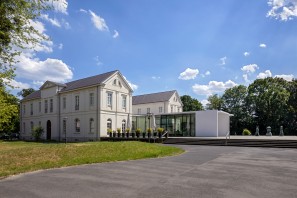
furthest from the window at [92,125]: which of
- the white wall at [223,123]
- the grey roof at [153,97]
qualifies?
the grey roof at [153,97]

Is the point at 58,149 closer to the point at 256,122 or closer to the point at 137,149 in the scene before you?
the point at 137,149

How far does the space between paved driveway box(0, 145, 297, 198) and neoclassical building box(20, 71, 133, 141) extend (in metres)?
27.5

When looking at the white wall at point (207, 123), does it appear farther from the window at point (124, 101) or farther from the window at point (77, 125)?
the window at point (77, 125)

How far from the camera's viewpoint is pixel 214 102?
70875mm

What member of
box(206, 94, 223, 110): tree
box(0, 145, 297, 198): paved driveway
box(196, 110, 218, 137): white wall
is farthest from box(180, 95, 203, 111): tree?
box(0, 145, 297, 198): paved driveway

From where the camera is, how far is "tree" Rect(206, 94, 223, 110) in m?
68.0

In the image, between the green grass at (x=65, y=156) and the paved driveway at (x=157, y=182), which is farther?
the green grass at (x=65, y=156)

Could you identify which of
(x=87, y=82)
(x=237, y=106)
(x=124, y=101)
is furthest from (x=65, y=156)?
(x=237, y=106)

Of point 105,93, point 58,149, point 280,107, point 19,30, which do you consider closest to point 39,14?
point 19,30

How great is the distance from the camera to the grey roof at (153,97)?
55981mm

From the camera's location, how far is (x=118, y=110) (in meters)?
41.5

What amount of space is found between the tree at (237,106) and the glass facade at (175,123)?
21884mm

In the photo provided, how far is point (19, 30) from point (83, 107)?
3063 cm

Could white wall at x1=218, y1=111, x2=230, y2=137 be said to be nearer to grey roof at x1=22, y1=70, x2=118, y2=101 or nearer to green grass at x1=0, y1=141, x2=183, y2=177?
grey roof at x1=22, y1=70, x2=118, y2=101
